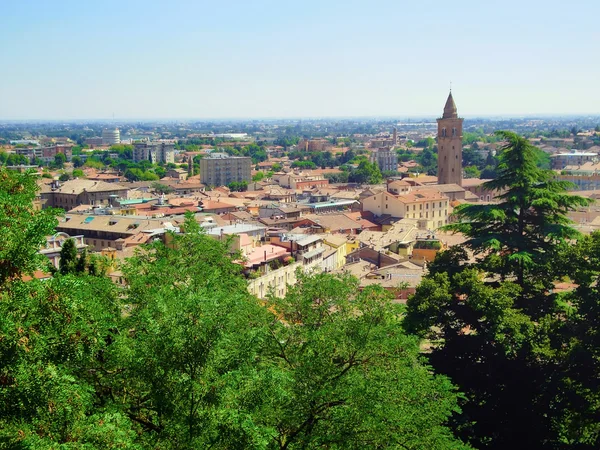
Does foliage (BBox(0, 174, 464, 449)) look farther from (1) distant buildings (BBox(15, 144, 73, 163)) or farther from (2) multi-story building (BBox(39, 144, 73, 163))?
(2) multi-story building (BBox(39, 144, 73, 163))

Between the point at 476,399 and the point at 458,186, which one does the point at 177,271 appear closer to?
the point at 476,399

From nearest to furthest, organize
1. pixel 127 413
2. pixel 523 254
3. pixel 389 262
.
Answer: pixel 127 413 → pixel 523 254 → pixel 389 262

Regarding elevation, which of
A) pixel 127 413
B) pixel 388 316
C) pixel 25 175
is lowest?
pixel 127 413

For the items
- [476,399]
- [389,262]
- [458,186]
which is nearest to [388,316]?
[476,399]

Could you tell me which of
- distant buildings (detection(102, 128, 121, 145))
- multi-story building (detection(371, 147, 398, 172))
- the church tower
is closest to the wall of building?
the church tower

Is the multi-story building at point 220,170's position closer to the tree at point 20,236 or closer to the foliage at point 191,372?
the foliage at point 191,372

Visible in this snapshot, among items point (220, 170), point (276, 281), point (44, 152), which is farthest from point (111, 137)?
point (276, 281)

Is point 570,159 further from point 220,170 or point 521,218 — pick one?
point 521,218
